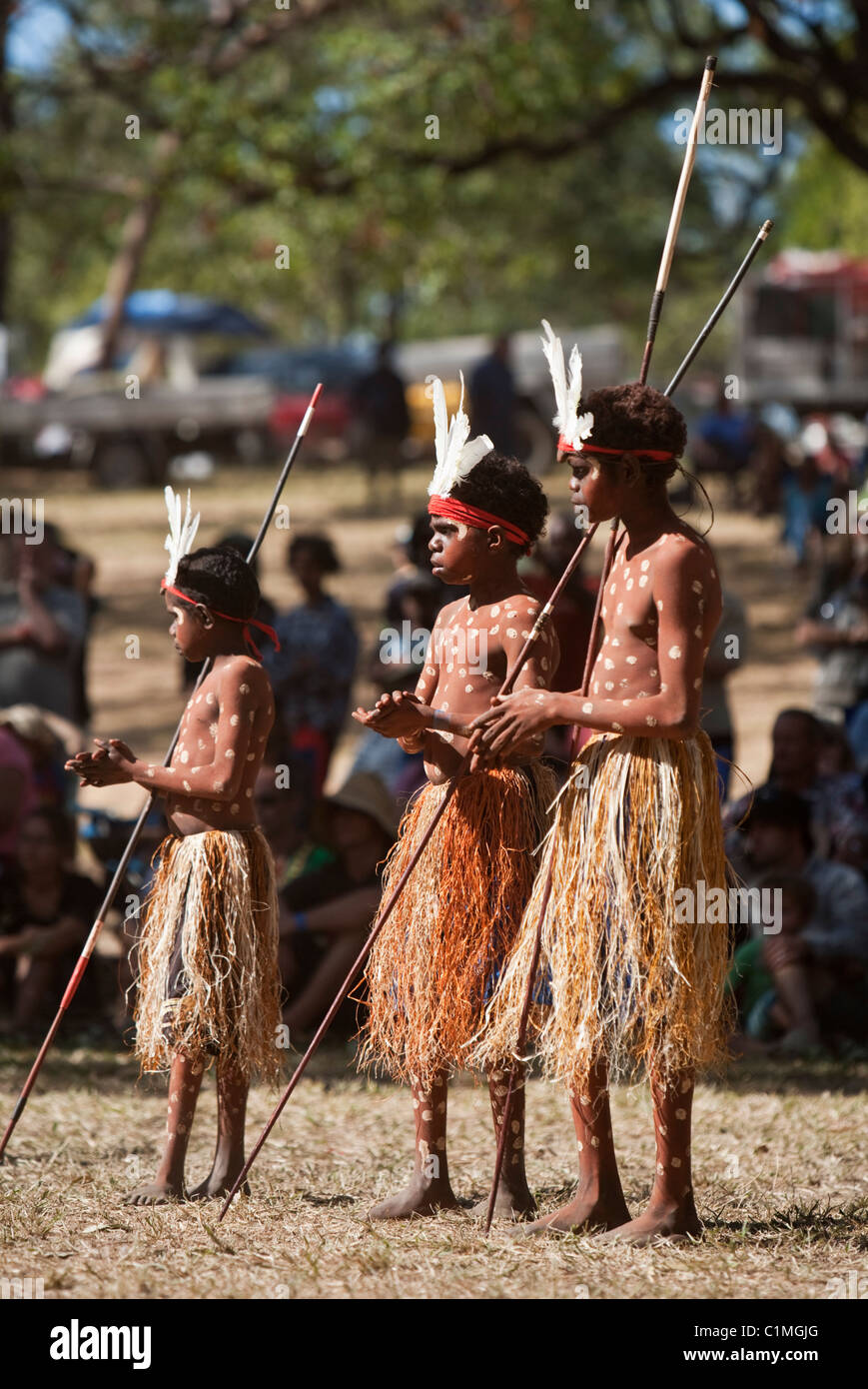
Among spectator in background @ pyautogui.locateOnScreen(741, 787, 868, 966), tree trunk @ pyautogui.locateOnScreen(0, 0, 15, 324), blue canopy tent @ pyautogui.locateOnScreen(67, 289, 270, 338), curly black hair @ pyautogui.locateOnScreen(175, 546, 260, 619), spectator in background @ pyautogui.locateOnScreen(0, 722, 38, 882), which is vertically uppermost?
blue canopy tent @ pyautogui.locateOnScreen(67, 289, 270, 338)

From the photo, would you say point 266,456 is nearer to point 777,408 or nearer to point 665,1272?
point 777,408

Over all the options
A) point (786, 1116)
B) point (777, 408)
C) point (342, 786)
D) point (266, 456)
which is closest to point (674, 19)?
point (342, 786)

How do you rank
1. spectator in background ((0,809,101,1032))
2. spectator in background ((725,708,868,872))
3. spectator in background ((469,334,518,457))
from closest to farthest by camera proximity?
1. spectator in background ((0,809,101,1032))
2. spectator in background ((725,708,868,872))
3. spectator in background ((469,334,518,457))

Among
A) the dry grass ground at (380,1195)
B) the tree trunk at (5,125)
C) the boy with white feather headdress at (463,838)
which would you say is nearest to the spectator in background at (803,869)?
the dry grass ground at (380,1195)

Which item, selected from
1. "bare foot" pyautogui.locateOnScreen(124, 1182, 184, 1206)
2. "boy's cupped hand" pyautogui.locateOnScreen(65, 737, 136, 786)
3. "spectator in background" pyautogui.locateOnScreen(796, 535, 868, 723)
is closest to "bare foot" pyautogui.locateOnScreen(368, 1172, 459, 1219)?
"bare foot" pyautogui.locateOnScreen(124, 1182, 184, 1206)

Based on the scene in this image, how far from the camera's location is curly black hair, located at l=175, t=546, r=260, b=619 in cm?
445

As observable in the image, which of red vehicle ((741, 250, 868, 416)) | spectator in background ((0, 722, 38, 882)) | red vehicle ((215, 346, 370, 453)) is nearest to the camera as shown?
spectator in background ((0, 722, 38, 882))

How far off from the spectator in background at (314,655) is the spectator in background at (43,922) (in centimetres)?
176

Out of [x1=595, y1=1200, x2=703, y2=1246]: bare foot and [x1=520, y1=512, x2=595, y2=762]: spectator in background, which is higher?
[x1=520, y1=512, x2=595, y2=762]: spectator in background

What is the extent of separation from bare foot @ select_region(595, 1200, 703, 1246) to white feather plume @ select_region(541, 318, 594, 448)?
178 cm

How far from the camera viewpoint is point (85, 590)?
8.91 m

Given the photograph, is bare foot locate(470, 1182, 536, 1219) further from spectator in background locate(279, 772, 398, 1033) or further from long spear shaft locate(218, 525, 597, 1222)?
spectator in background locate(279, 772, 398, 1033)

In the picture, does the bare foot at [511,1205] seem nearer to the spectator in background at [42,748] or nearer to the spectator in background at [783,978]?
the spectator in background at [783,978]

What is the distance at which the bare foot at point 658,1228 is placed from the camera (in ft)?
12.9
